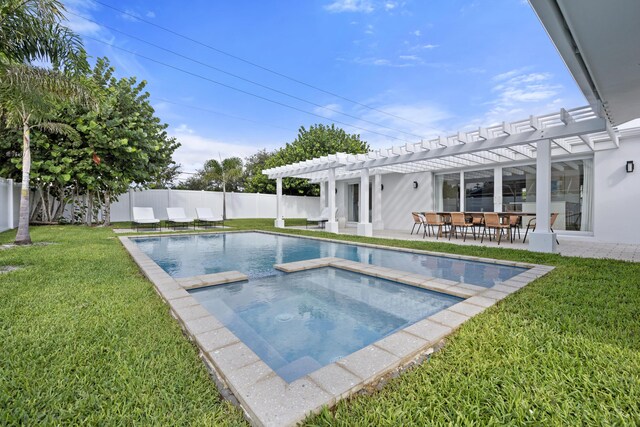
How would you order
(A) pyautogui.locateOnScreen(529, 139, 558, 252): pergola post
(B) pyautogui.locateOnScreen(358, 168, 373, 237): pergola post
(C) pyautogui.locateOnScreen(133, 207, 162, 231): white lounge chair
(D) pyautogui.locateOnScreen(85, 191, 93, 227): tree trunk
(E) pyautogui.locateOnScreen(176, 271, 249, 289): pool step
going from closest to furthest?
(E) pyautogui.locateOnScreen(176, 271, 249, 289): pool step, (A) pyautogui.locateOnScreen(529, 139, 558, 252): pergola post, (B) pyautogui.locateOnScreen(358, 168, 373, 237): pergola post, (C) pyautogui.locateOnScreen(133, 207, 162, 231): white lounge chair, (D) pyautogui.locateOnScreen(85, 191, 93, 227): tree trunk

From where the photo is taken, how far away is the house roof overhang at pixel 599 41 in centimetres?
337

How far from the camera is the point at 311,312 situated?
3.92m

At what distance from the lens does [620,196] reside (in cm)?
870

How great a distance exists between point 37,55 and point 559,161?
47.8ft

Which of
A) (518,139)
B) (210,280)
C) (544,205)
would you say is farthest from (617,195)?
(210,280)

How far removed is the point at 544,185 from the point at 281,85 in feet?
51.6

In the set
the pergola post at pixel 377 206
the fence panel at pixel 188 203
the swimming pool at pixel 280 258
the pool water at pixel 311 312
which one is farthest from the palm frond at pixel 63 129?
the pergola post at pixel 377 206

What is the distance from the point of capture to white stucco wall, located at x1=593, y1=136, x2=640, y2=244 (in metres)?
8.53

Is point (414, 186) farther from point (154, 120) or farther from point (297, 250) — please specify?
point (154, 120)

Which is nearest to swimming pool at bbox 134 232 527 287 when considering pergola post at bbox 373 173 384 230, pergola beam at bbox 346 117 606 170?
pergola beam at bbox 346 117 606 170

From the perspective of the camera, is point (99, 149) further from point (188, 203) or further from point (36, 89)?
point (36, 89)

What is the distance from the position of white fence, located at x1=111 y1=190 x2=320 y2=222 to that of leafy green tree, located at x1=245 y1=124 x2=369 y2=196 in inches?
45.2

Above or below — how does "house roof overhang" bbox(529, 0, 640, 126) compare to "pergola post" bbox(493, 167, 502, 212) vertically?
above

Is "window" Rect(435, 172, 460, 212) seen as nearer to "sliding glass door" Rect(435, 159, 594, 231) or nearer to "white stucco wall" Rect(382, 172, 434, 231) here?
"sliding glass door" Rect(435, 159, 594, 231)
